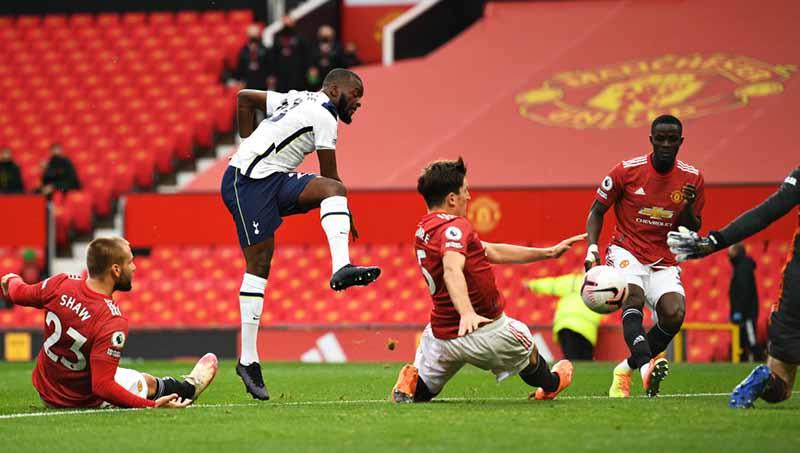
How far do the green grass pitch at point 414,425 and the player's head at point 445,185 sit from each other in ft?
3.48

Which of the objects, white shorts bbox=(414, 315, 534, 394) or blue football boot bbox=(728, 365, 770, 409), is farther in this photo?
white shorts bbox=(414, 315, 534, 394)

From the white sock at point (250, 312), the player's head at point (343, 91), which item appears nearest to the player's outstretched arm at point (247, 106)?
the player's head at point (343, 91)

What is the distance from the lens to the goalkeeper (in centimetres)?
637

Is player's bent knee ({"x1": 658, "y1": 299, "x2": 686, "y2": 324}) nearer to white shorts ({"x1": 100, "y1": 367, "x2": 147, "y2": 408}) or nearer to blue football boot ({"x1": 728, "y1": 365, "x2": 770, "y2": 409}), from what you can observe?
blue football boot ({"x1": 728, "y1": 365, "x2": 770, "y2": 409})

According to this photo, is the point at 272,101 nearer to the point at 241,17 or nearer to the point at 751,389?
the point at 751,389

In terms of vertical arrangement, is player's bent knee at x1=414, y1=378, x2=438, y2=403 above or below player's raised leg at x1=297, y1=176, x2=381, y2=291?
below

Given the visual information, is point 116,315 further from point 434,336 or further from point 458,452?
point 458,452

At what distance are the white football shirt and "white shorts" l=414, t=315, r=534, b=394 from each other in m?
1.43

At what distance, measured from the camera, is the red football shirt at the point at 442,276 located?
7219 mm

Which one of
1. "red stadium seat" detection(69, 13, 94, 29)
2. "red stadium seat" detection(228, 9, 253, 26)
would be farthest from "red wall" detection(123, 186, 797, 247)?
"red stadium seat" detection(69, 13, 94, 29)

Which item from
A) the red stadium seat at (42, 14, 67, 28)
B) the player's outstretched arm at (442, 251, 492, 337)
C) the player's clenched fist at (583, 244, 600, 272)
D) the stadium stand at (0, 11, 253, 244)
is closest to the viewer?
the player's outstretched arm at (442, 251, 492, 337)

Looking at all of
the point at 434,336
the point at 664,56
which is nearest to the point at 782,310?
the point at 434,336

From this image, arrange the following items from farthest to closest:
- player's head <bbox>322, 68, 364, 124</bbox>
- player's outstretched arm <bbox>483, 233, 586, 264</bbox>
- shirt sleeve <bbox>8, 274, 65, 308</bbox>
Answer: player's head <bbox>322, 68, 364, 124</bbox> → player's outstretched arm <bbox>483, 233, 586, 264</bbox> → shirt sleeve <bbox>8, 274, 65, 308</bbox>

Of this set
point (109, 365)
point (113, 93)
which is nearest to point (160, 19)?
point (113, 93)
